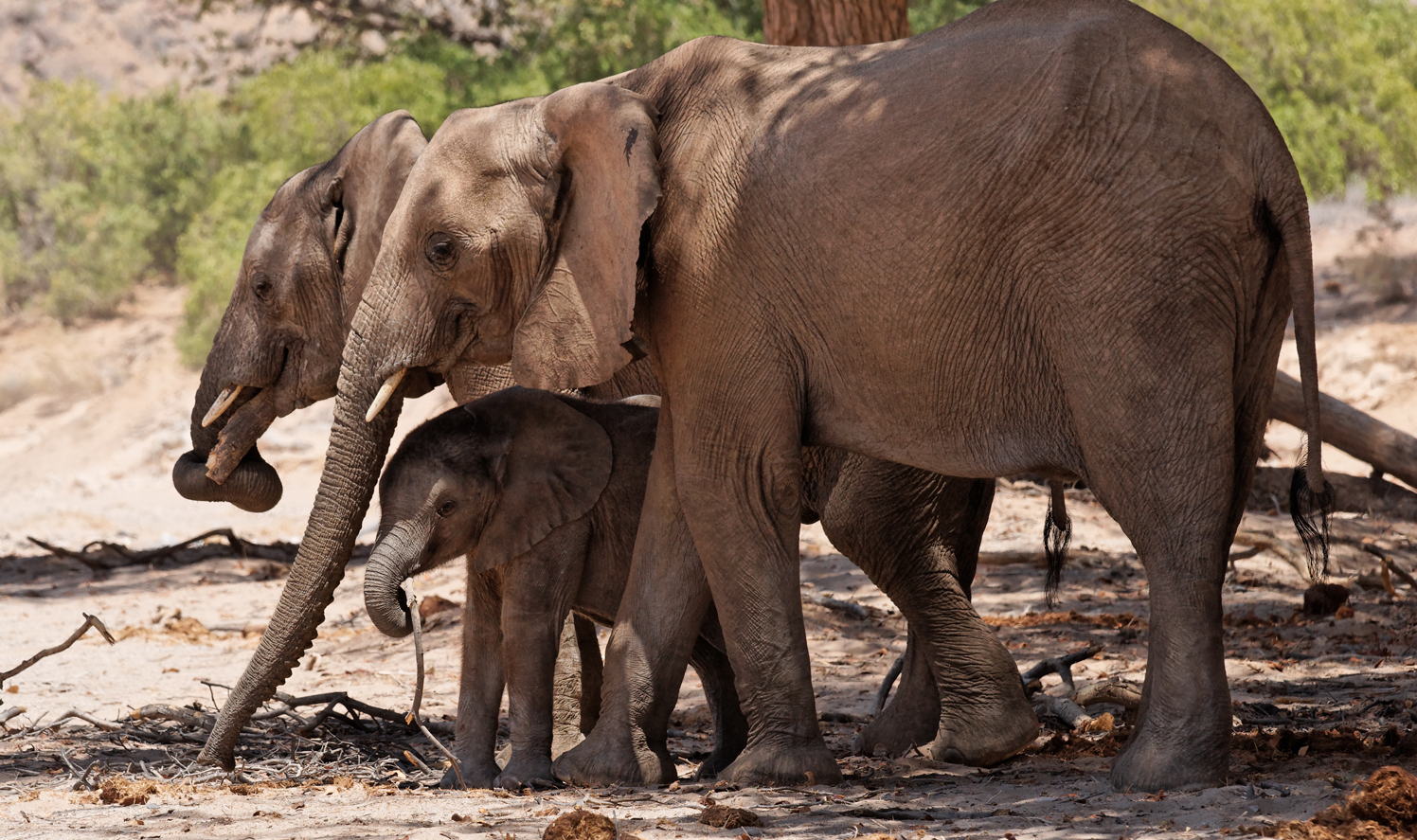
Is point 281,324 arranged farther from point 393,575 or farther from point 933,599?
point 933,599

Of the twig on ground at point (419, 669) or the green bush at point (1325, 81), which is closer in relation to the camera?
the twig on ground at point (419, 669)

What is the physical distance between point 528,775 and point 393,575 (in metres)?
0.81

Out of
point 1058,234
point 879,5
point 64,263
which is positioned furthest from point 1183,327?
point 64,263

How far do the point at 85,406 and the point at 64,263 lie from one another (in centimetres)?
574

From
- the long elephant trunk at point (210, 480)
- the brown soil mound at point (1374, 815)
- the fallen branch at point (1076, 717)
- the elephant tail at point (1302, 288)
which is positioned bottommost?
the fallen branch at point (1076, 717)

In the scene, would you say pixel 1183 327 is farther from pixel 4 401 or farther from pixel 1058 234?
pixel 4 401

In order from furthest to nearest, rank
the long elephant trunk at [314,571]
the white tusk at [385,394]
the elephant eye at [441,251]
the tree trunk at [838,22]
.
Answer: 1. the tree trunk at [838,22]
2. the long elephant trunk at [314,571]
3. the white tusk at [385,394]
4. the elephant eye at [441,251]

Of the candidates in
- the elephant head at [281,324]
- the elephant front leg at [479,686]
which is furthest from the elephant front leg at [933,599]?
the elephant head at [281,324]

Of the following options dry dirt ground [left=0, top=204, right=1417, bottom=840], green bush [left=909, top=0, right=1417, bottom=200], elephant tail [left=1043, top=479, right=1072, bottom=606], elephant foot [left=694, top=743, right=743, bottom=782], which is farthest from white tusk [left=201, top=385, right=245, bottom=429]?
green bush [left=909, top=0, right=1417, bottom=200]

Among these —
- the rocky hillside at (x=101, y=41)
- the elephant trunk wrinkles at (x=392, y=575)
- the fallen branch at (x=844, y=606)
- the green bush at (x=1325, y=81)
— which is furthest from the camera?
the rocky hillside at (x=101, y=41)

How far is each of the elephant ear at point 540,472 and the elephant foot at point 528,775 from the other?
0.67m

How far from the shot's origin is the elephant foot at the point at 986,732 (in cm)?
570

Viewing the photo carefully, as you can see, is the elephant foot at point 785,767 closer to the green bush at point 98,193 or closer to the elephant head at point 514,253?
the elephant head at point 514,253

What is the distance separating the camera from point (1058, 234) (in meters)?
4.57
